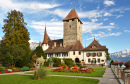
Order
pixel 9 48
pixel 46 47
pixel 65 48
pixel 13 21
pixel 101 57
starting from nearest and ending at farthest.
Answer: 1. pixel 9 48
2. pixel 13 21
3. pixel 101 57
4. pixel 65 48
5. pixel 46 47

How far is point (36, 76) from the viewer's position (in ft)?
44.2

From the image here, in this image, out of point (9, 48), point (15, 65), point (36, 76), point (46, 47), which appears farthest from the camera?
point (46, 47)

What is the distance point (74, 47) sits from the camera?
5244cm

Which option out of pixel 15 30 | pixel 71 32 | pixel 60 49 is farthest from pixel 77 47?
pixel 15 30

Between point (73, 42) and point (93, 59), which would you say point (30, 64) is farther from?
point (73, 42)

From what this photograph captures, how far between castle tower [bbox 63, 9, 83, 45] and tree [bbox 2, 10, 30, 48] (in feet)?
76.5

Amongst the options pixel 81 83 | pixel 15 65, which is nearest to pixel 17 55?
pixel 15 65

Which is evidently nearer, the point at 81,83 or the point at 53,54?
the point at 81,83

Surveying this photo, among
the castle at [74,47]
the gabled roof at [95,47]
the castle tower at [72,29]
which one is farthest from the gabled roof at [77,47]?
the gabled roof at [95,47]

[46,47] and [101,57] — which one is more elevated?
[46,47]

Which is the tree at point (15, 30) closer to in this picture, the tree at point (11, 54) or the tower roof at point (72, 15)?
the tree at point (11, 54)

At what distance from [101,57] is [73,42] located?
16.0m

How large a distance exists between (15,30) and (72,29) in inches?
1084

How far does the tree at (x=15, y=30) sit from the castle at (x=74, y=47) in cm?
1950
